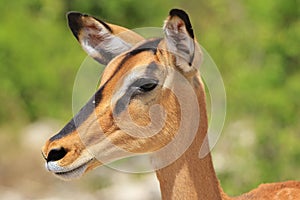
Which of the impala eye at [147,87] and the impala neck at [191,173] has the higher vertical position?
the impala eye at [147,87]

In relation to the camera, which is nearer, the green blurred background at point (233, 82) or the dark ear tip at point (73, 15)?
the dark ear tip at point (73, 15)

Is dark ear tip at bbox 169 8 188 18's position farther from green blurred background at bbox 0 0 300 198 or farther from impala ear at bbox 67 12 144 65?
green blurred background at bbox 0 0 300 198

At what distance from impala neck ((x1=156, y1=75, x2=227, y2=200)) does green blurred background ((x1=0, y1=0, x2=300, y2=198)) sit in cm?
542

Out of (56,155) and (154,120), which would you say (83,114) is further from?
(154,120)

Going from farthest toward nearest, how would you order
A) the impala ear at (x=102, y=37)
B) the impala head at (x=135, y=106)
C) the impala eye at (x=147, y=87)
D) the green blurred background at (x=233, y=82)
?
the green blurred background at (x=233, y=82) → the impala ear at (x=102, y=37) → the impala eye at (x=147, y=87) → the impala head at (x=135, y=106)

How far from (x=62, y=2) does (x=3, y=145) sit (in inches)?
254

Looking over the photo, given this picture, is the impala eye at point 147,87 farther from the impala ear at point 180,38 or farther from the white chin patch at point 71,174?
the white chin patch at point 71,174

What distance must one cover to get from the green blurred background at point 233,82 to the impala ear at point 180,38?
18.9 ft

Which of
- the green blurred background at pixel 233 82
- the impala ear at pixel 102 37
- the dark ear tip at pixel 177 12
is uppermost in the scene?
the green blurred background at pixel 233 82

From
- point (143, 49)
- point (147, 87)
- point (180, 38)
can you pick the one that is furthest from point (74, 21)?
point (180, 38)

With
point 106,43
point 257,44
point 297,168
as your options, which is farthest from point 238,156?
point 106,43

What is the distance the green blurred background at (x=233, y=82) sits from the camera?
11484mm

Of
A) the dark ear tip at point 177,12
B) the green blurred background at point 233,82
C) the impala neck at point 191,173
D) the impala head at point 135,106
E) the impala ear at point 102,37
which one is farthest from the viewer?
the green blurred background at point 233,82

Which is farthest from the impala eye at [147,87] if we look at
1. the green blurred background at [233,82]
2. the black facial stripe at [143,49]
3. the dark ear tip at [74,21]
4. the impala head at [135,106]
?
the green blurred background at [233,82]
